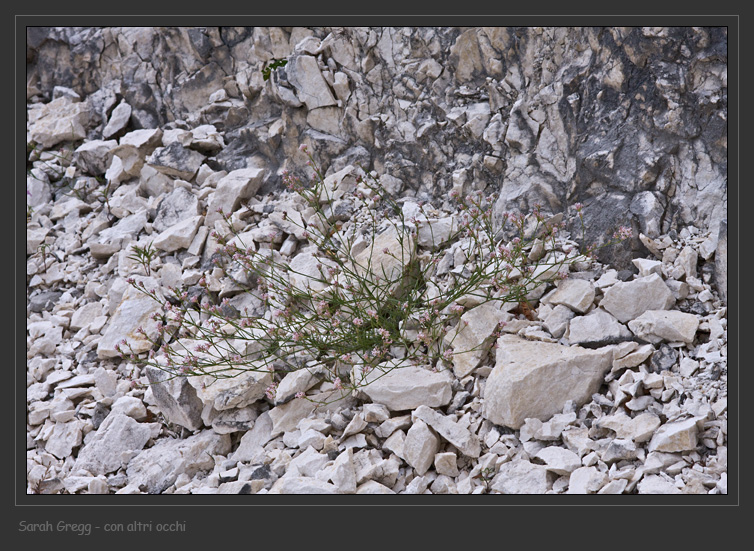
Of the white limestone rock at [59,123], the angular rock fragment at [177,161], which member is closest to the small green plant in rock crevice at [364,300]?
the angular rock fragment at [177,161]

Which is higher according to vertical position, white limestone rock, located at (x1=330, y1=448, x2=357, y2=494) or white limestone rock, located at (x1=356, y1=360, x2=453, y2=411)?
white limestone rock, located at (x1=356, y1=360, x2=453, y2=411)

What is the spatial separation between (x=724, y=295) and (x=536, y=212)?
131cm

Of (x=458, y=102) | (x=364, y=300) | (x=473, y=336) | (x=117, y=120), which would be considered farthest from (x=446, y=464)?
(x=117, y=120)

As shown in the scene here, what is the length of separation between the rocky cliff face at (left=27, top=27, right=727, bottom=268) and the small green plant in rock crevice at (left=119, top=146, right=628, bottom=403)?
464 millimetres

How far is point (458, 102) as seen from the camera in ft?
16.5

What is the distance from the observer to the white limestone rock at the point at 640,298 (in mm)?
3494

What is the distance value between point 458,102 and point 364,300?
2.18 metres

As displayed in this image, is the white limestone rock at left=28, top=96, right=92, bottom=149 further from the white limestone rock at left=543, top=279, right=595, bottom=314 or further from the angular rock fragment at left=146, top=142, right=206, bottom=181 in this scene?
the white limestone rock at left=543, top=279, right=595, bottom=314

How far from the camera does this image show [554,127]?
4488 mm

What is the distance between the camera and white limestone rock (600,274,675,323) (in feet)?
11.5

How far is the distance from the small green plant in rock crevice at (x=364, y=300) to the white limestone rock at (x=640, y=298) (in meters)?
0.38

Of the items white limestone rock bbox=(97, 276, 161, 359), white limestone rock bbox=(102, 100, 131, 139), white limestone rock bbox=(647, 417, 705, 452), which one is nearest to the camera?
white limestone rock bbox=(647, 417, 705, 452)

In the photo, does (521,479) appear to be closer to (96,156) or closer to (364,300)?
(364,300)

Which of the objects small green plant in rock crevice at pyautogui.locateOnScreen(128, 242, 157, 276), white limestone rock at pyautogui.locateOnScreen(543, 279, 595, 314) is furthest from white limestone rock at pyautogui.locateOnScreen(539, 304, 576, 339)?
small green plant in rock crevice at pyautogui.locateOnScreen(128, 242, 157, 276)
